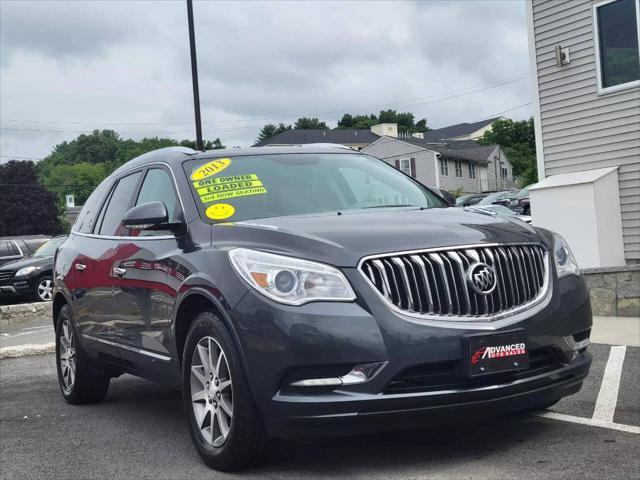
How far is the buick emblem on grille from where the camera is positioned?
4.11 metres

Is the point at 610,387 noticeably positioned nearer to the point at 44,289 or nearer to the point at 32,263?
the point at 44,289

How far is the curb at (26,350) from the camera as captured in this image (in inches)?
394

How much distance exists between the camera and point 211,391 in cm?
446

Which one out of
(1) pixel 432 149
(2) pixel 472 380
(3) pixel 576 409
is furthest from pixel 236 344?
(1) pixel 432 149

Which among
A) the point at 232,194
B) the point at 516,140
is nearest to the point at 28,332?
the point at 232,194

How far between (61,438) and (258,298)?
2.27 m

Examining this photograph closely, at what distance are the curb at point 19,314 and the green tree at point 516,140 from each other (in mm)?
56360

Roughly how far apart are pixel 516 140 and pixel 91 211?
70746 millimetres

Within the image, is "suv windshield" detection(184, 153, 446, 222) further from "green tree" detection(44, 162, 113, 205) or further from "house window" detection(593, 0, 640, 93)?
"green tree" detection(44, 162, 113, 205)

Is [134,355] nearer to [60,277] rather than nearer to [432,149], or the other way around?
[60,277]

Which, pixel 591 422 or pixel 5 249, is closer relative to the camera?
pixel 591 422

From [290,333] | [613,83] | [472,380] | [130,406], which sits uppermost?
[613,83]

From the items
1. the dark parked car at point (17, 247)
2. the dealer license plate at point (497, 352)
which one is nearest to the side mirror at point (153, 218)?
the dealer license plate at point (497, 352)

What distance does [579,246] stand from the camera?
1298cm
